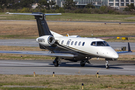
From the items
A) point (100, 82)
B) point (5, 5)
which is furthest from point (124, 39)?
point (5, 5)

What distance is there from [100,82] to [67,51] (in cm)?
987

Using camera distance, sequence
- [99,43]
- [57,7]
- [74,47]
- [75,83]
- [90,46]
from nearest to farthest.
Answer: [75,83], [99,43], [90,46], [74,47], [57,7]

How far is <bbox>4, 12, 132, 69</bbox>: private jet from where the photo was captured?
2455 centimetres

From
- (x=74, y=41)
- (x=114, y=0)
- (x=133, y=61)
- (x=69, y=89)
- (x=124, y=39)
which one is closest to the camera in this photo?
(x=69, y=89)

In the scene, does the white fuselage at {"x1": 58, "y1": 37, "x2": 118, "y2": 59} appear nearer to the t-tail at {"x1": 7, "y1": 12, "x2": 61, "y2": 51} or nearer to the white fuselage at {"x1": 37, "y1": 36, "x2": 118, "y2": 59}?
the white fuselage at {"x1": 37, "y1": 36, "x2": 118, "y2": 59}

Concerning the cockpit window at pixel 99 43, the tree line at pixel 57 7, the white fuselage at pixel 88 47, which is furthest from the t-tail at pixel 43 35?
the tree line at pixel 57 7

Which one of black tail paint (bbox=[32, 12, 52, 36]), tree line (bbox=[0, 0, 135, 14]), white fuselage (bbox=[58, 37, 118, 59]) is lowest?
tree line (bbox=[0, 0, 135, 14])

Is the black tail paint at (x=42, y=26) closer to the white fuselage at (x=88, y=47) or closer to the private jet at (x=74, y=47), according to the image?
the private jet at (x=74, y=47)

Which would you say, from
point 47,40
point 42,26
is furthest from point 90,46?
point 42,26

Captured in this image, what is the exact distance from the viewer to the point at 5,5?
487 ft

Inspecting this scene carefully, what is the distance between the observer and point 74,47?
1048 inches

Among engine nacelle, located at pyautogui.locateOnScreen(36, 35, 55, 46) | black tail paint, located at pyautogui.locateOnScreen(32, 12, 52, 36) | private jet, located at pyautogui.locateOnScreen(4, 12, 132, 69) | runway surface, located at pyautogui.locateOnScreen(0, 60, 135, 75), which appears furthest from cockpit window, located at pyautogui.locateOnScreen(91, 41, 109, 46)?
black tail paint, located at pyautogui.locateOnScreen(32, 12, 52, 36)

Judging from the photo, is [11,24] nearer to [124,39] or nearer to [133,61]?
[124,39]

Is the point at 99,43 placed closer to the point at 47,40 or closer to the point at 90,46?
the point at 90,46
